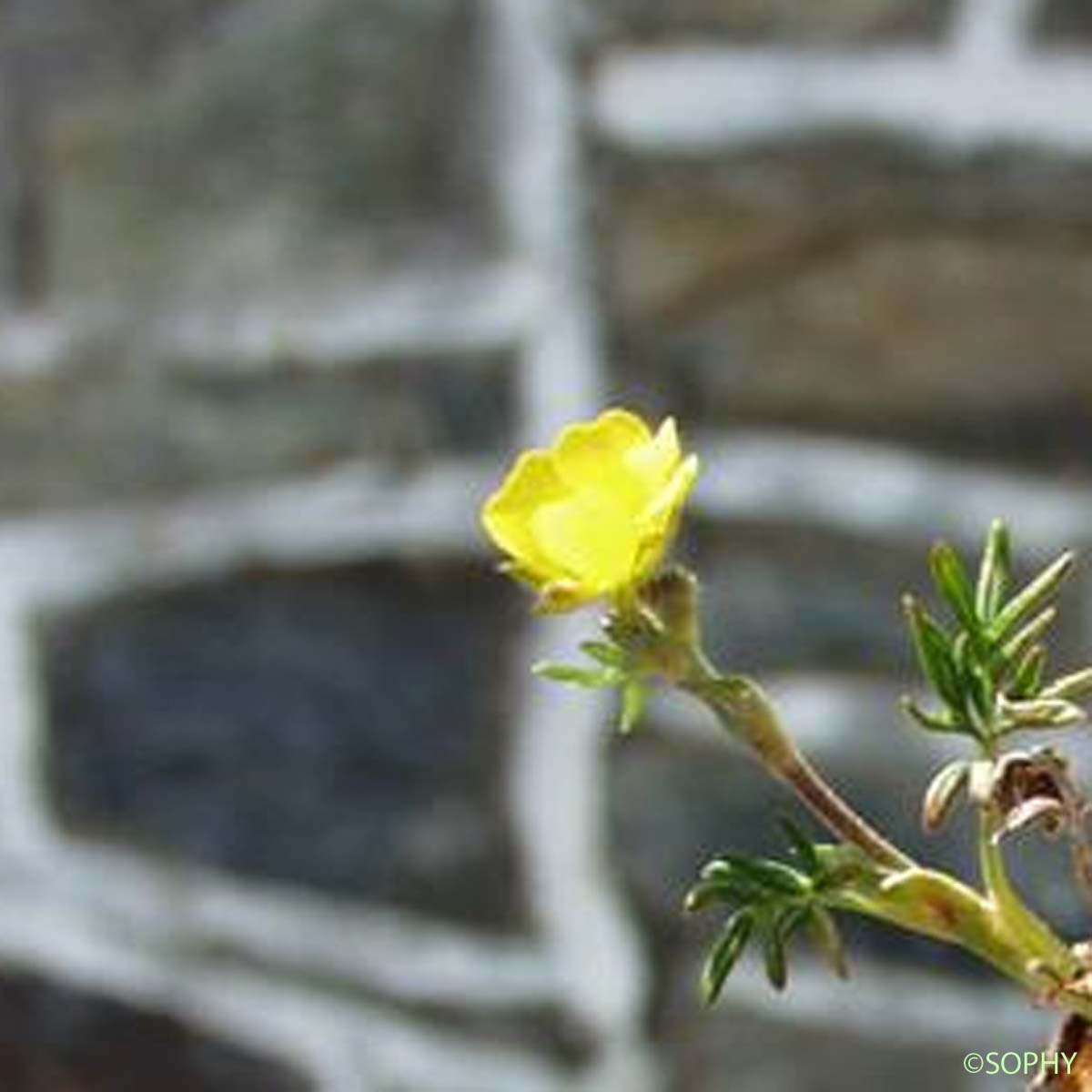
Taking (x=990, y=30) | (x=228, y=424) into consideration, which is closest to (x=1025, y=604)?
(x=990, y=30)

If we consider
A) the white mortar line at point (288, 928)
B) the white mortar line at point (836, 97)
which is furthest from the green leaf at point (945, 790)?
the white mortar line at point (288, 928)

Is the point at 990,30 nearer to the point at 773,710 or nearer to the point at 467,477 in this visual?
the point at 467,477

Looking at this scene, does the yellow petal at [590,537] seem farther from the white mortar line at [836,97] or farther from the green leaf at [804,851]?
the white mortar line at [836,97]

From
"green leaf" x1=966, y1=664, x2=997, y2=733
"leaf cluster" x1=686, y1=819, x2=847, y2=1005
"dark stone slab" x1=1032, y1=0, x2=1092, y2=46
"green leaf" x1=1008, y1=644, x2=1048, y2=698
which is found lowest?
"leaf cluster" x1=686, y1=819, x2=847, y2=1005

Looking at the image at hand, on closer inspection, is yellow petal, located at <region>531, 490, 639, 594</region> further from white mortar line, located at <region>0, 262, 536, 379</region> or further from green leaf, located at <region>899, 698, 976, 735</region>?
white mortar line, located at <region>0, 262, 536, 379</region>

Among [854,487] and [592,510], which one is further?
[854,487]

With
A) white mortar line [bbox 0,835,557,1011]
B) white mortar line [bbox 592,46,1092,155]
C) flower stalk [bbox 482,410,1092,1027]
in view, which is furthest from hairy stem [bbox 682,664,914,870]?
white mortar line [bbox 0,835,557,1011]
